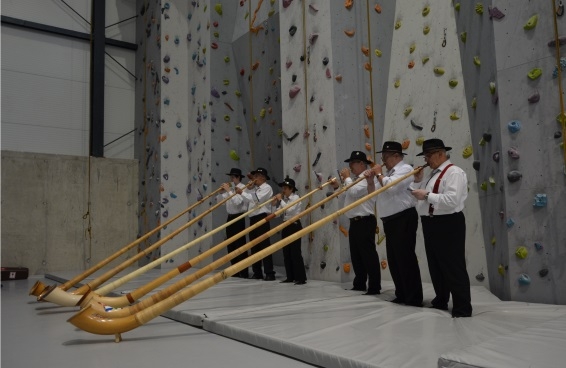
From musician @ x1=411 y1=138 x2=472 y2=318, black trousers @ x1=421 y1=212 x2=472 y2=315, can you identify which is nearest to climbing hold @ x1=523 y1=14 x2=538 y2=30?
musician @ x1=411 y1=138 x2=472 y2=318

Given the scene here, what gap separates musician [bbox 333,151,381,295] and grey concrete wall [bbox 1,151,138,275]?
20.4 feet

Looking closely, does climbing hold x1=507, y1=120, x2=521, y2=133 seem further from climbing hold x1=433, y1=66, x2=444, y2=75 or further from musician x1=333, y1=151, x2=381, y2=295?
climbing hold x1=433, y1=66, x2=444, y2=75

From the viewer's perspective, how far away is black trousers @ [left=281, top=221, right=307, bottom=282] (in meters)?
5.81

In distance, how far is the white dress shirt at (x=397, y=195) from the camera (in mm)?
4291

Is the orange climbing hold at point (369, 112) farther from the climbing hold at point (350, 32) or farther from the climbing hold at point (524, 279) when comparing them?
the climbing hold at point (524, 279)

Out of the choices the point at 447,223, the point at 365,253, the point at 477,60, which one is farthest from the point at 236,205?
the point at 447,223

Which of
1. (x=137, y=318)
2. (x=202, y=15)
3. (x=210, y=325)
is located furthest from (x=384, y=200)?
(x=202, y=15)

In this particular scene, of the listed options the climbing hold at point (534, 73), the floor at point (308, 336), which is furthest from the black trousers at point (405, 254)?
the climbing hold at point (534, 73)

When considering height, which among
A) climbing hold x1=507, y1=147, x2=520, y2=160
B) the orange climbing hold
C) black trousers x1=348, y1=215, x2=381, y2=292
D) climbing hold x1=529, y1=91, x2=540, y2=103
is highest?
the orange climbing hold

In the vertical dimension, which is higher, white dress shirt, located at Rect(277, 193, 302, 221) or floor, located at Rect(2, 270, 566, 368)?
white dress shirt, located at Rect(277, 193, 302, 221)

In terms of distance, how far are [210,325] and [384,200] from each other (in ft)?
6.33

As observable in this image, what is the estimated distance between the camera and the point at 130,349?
305 centimetres

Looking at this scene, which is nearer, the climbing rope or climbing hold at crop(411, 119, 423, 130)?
the climbing rope

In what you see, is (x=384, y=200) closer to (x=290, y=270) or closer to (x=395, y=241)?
(x=395, y=241)
